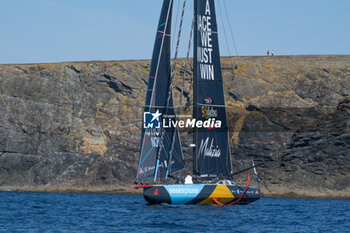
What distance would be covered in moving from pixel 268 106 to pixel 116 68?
18.6 meters

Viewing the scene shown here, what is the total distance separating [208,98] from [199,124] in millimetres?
1620

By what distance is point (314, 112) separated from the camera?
6247 cm

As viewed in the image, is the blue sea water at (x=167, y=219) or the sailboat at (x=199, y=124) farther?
the sailboat at (x=199, y=124)

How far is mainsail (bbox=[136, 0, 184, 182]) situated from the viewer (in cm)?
3450

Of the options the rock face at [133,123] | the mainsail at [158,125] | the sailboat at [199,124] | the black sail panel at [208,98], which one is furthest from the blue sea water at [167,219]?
the rock face at [133,123]

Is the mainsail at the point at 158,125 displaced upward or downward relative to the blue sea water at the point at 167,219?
upward

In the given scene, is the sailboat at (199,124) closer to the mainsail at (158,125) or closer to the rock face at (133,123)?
the mainsail at (158,125)

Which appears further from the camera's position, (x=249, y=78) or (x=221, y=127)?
(x=249, y=78)

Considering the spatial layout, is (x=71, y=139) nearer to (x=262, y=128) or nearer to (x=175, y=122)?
(x=262, y=128)

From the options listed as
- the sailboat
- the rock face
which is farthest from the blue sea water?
the rock face

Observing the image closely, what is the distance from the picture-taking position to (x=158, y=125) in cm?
3503

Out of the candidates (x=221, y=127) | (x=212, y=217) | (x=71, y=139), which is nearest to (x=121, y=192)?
(x=71, y=139)

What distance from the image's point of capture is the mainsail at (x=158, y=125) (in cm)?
3450

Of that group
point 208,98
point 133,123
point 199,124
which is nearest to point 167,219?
point 199,124
